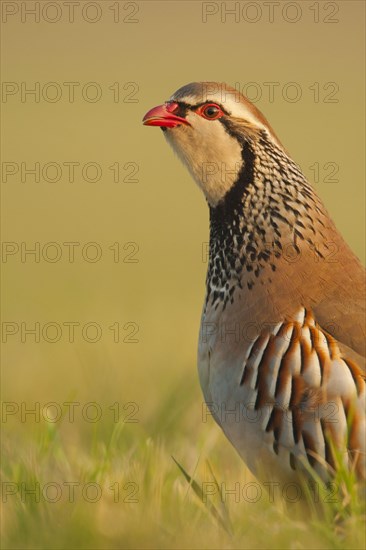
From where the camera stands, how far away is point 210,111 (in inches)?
192

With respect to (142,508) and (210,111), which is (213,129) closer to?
(210,111)

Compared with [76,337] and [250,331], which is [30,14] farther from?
[250,331]

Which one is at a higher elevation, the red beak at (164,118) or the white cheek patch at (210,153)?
the red beak at (164,118)

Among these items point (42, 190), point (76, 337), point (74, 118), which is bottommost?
point (76, 337)

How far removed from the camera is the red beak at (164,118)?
4871 mm

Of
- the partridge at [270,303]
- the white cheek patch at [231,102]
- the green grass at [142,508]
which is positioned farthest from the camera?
the white cheek patch at [231,102]

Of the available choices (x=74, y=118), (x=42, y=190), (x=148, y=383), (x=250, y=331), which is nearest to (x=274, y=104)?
(x=74, y=118)

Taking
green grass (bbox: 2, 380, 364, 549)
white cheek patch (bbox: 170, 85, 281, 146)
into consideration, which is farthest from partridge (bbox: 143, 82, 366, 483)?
green grass (bbox: 2, 380, 364, 549)

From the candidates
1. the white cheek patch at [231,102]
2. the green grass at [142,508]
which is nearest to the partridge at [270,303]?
the white cheek patch at [231,102]

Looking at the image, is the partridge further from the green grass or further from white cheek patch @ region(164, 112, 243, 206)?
the green grass

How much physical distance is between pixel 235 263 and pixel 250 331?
479 millimetres

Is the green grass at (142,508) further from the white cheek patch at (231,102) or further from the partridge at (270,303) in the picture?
the white cheek patch at (231,102)

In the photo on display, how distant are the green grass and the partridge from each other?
0.76 feet

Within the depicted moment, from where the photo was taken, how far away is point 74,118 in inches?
1099
